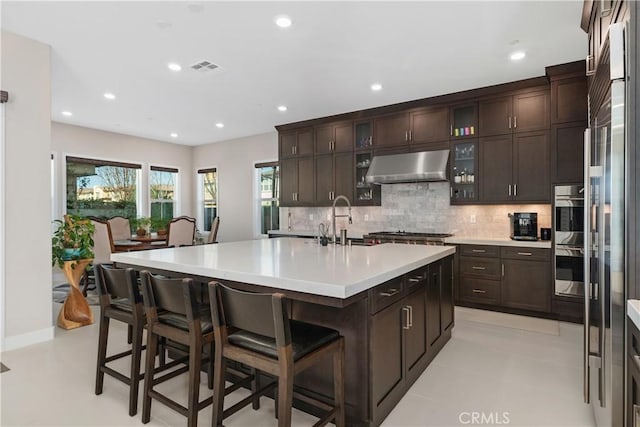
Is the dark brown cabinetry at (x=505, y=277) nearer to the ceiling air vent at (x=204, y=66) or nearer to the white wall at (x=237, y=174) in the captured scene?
the ceiling air vent at (x=204, y=66)

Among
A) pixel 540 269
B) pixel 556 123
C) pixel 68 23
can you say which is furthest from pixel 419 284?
pixel 68 23

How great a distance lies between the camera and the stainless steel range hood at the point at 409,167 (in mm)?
4824

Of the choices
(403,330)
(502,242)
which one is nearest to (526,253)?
(502,242)

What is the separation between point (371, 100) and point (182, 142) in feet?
16.6

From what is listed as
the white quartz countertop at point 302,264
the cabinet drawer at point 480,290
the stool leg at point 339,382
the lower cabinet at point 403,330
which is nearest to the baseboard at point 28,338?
the white quartz countertop at point 302,264

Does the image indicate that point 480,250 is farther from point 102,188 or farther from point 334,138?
point 102,188

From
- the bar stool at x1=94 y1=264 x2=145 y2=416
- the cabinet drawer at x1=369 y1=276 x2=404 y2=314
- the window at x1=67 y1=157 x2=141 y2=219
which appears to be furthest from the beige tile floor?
the window at x1=67 y1=157 x2=141 y2=219

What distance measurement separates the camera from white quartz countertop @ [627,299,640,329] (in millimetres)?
1196

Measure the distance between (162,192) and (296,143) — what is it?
373 centimetres

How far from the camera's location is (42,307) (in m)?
3.52

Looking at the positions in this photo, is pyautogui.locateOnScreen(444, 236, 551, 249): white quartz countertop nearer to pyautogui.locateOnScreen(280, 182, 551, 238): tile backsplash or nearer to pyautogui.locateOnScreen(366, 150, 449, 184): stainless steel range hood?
pyautogui.locateOnScreen(280, 182, 551, 238): tile backsplash

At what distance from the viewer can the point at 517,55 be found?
12.1 ft

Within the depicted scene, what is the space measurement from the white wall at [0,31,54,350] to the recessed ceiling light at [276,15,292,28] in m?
2.42

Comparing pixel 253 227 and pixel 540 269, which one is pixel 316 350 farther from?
pixel 253 227
